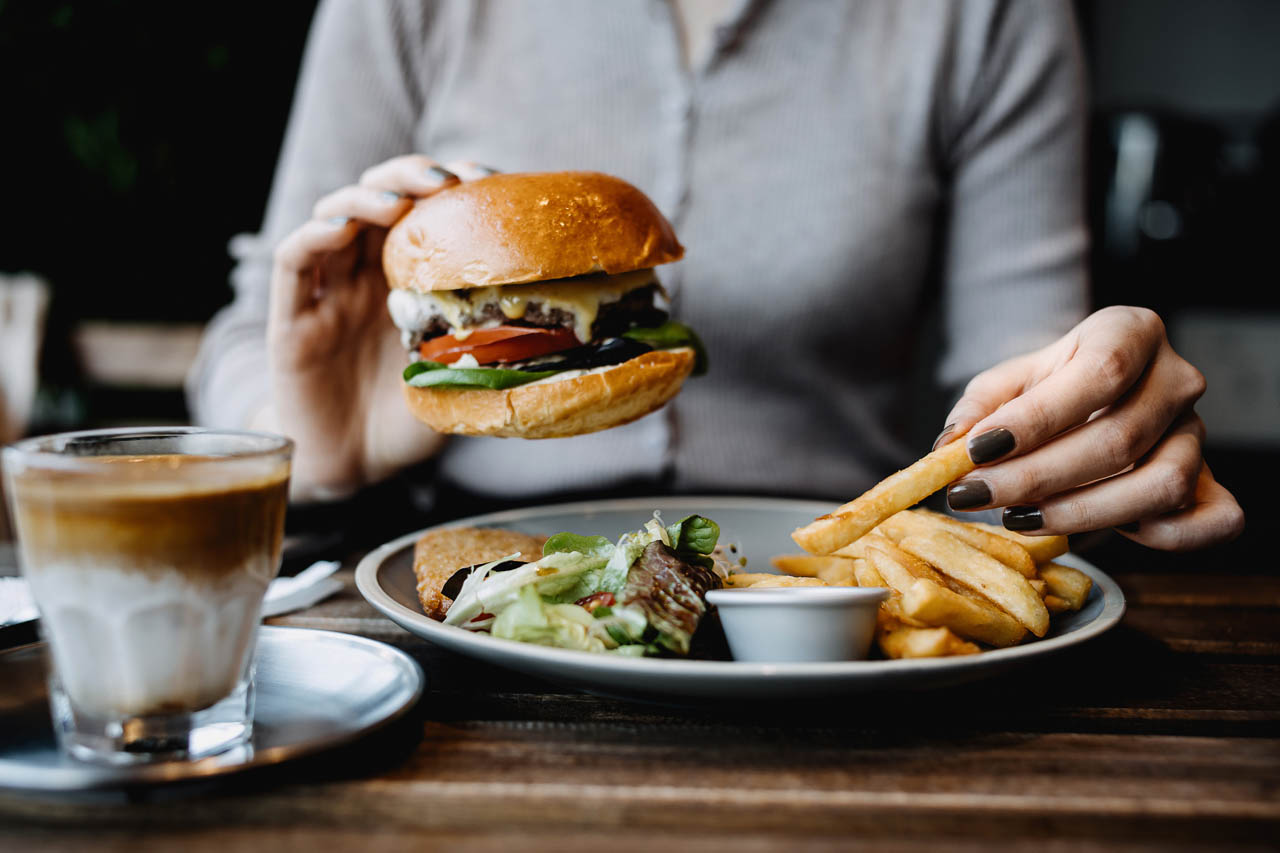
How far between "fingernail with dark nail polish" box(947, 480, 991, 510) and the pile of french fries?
19 mm

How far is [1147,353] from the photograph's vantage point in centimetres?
132

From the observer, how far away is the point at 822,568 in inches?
56.4

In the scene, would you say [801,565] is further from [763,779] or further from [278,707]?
[278,707]

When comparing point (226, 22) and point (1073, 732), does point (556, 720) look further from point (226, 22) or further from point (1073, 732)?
point (226, 22)

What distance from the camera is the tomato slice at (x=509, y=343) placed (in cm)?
161

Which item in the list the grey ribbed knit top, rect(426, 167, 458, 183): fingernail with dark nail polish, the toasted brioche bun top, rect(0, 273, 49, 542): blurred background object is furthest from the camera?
rect(0, 273, 49, 542): blurred background object

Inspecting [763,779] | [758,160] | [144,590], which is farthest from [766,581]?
[758,160]

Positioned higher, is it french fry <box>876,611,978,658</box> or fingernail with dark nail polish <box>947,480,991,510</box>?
fingernail with dark nail polish <box>947,480,991,510</box>

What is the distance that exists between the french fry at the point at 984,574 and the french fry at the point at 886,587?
82 millimetres

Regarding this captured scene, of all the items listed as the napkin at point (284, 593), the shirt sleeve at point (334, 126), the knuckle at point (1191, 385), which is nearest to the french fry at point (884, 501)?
the knuckle at point (1191, 385)

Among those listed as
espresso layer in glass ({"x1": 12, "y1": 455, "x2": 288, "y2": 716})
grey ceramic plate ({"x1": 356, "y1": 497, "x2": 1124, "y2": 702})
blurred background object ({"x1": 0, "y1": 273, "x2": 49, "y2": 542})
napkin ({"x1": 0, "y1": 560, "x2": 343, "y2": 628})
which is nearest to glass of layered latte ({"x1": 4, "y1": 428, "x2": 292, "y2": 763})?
espresso layer in glass ({"x1": 12, "y1": 455, "x2": 288, "y2": 716})

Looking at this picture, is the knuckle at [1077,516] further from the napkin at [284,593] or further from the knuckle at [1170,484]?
the napkin at [284,593]

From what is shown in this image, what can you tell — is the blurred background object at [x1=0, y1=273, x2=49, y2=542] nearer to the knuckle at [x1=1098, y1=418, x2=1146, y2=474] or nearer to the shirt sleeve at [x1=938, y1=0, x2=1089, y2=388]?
the shirt sleeve at [x1=938, y1=0, x2=1089, y2=388]

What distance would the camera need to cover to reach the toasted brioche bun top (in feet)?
5.08
